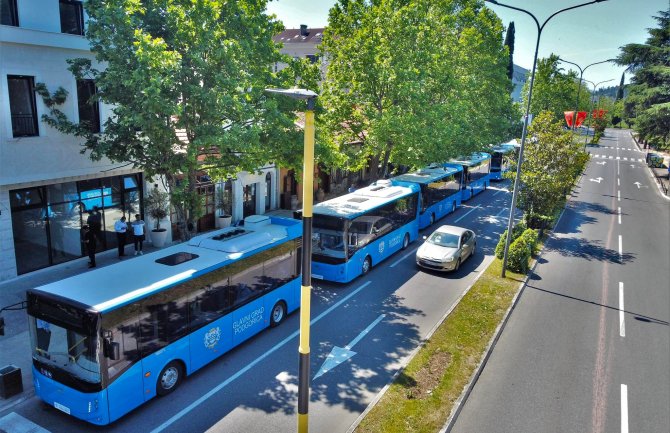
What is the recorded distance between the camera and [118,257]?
19.5 metres

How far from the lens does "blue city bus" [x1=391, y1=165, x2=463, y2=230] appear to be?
2631 centimetres

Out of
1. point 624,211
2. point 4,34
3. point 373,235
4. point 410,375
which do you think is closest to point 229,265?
point 410,375

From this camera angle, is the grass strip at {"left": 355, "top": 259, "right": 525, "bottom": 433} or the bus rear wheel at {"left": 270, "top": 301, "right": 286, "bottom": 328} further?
the bus rear wheel at {"left": 270, "top": 301, "right": 286, "bottom": 328}

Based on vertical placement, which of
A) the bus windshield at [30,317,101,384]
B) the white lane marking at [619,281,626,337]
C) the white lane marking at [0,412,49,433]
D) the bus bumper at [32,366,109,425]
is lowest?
the white lane marking at [619,281,626,337]

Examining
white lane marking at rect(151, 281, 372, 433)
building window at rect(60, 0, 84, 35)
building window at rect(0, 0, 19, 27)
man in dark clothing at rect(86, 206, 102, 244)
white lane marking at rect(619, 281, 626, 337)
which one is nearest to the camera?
white lane marking at rect(151, 281, 372, 433)

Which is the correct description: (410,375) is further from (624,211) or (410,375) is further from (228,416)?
(624,211)

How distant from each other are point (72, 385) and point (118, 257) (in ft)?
36.3

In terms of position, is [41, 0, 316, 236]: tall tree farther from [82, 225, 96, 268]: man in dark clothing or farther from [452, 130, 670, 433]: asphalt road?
[452, 130, 670, 433]: asphalt road

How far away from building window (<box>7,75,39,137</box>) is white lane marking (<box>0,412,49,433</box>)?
32.6 feet

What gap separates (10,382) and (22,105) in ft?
32.2

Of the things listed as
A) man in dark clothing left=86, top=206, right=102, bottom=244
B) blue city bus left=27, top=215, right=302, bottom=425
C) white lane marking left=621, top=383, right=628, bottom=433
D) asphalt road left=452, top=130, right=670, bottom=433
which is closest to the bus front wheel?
asphalt road left=452, top=130, right=670, bottom=433

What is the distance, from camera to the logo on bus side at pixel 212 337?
462 inches

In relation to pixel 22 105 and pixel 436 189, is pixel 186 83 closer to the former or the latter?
pixel 22 105

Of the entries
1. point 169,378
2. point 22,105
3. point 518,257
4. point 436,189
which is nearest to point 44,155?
point 22,105
